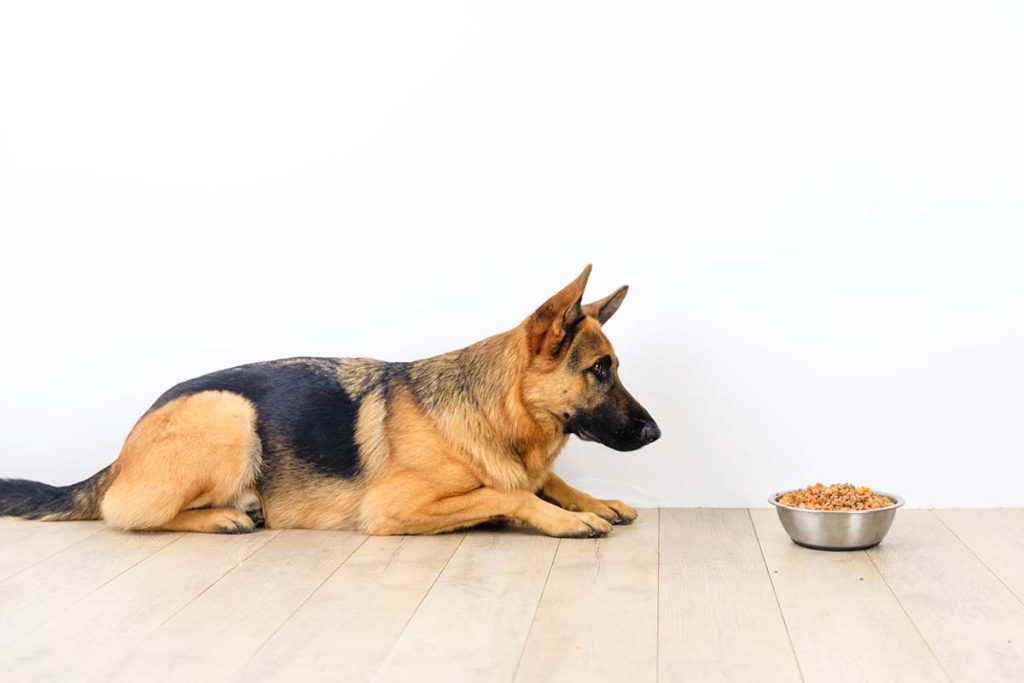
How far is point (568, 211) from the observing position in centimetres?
489

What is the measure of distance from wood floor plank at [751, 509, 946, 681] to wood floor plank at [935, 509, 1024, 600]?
1.35 feet

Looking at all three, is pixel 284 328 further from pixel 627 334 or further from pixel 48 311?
pixel 627 334

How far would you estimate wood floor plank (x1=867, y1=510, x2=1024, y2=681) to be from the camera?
2873 millimetres

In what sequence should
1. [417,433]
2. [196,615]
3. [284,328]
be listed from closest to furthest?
[196,615] → [417,433] → [284,328]

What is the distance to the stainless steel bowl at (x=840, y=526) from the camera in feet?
13.0

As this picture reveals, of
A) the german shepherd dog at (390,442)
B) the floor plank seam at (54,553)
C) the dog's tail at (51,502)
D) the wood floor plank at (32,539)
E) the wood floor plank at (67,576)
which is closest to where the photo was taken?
the wood floor plank at (67,576)

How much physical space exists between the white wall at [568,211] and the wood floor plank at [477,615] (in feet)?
3.36

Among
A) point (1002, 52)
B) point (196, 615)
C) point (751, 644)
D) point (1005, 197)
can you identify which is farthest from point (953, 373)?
point (196, 615)

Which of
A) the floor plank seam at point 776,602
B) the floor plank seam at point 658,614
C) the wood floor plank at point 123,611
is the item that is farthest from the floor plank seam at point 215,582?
the floor plank seam at point 776,602

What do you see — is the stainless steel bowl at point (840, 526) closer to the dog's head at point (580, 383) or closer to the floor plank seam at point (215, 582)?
the dog's head at point (580, 383)

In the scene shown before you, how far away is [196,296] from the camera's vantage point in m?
5.21

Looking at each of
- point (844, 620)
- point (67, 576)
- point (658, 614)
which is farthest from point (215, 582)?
point (844, 620)

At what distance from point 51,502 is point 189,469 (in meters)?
0.76

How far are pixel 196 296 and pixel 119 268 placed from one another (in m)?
0.39
